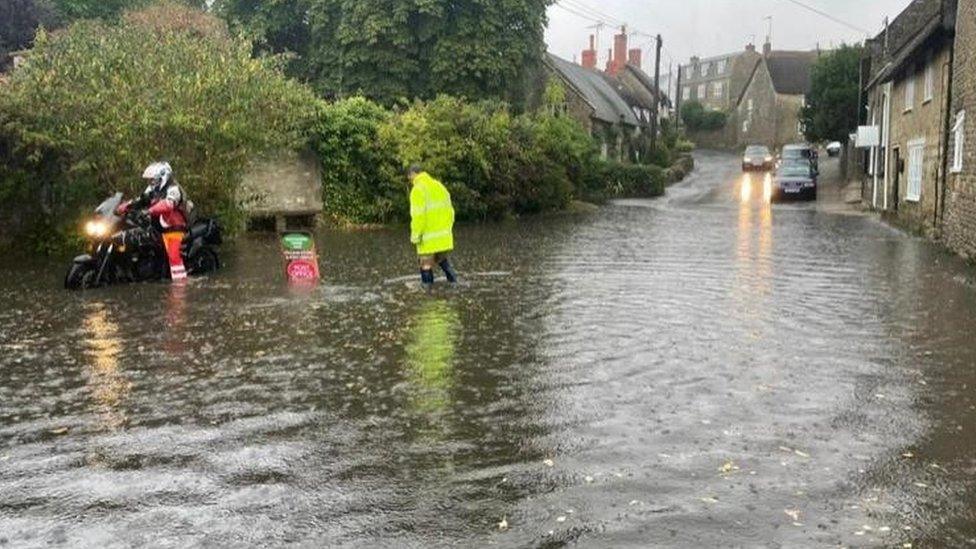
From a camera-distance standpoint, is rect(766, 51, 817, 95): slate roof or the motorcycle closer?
the motorcycle

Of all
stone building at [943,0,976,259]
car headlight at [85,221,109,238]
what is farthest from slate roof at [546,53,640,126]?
car headlight at [85,221,109,238]

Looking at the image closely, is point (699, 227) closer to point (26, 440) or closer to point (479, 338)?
point (479, 338)

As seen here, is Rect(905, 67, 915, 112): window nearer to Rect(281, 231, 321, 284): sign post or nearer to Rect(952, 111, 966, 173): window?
Rect(952, 111, 966, 173): window

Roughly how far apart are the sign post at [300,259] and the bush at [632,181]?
3150cm

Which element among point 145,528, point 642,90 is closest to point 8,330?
point 145,528

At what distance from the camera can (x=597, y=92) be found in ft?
207

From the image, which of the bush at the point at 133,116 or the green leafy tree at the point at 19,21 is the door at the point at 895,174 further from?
the green leafy tree at the point at 19,21

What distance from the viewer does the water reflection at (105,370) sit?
22.9 ft

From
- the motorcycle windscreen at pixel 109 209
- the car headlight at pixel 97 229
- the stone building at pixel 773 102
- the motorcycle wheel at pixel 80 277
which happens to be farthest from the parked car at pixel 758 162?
the motorcycle wheel at pixel 80 277

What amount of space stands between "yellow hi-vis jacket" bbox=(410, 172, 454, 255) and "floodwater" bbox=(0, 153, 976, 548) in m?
0.78

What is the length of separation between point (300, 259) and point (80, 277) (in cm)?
307

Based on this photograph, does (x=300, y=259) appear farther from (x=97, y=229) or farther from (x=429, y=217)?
(x=97, y=229)

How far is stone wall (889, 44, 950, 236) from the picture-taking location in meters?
22.4

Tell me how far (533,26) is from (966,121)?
24.6 meters
